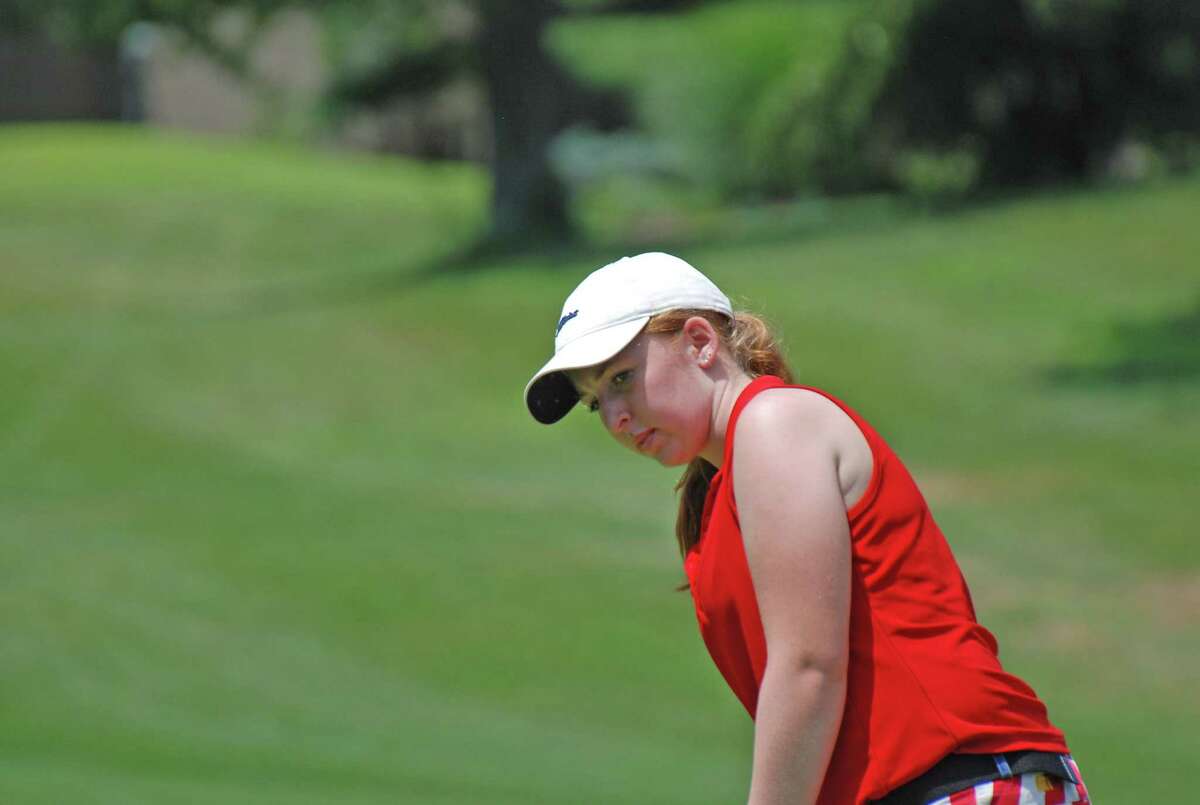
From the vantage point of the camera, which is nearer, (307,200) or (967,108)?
(967,108)

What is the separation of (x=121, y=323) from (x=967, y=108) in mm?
12968

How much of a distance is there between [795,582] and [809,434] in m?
0.20

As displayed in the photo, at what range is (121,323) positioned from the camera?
2272 cm

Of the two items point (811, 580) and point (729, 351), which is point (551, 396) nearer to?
point (729, 351)

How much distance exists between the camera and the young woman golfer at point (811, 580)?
2357 mm

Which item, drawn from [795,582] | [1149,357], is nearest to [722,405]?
[795,582]

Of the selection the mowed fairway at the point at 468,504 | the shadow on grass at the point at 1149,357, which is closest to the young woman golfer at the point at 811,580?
the mowed fairway at the point at 468,504

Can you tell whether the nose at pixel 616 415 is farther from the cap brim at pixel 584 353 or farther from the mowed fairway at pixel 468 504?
the mowed fairway at pixel 468 504

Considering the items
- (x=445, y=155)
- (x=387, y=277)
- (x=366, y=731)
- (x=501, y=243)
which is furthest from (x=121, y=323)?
(x=445, y=155)

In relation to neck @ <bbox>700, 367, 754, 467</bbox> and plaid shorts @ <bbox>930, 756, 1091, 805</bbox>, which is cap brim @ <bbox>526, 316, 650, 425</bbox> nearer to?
neck @ <bbox>700, 367, 754, 467</bbox>

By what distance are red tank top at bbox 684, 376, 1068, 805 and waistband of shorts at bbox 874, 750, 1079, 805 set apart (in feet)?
0.06

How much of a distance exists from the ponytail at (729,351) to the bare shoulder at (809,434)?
0.21 m

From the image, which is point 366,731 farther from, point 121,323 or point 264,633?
point 121,323

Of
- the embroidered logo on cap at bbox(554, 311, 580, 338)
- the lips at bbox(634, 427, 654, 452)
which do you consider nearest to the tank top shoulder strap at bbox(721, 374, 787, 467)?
the lips at bbox(634, 427, 654, 452)
